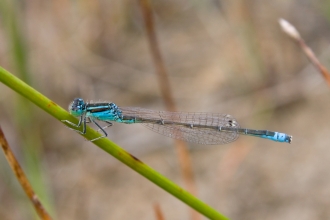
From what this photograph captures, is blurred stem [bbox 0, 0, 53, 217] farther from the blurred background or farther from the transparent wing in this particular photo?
the transparent wing

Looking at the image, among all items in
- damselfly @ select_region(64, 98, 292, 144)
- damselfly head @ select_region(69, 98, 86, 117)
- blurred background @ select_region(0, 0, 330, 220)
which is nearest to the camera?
damselfly head @ select_region(69, 98, 86, 117)

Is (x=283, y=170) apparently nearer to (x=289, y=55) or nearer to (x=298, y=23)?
(x=289, y=55)

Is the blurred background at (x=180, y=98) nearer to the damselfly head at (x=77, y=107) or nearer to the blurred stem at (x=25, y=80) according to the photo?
the blurred stem at (x=25, y=80)

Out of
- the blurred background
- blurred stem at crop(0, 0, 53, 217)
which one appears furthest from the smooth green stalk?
the blurred background

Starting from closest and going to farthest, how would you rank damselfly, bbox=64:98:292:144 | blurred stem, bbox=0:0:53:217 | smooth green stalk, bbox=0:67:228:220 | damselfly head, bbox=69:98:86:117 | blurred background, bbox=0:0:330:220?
1. smooth green stalk, bbox=0:67:228:220
2. damselfly head, bbox=69:98:86:117
3. blurred stem, bbox=0:0:53:217
4. damselfly, bbox=64:98:292:144
5. blurred background, bbox=0:0:330:220

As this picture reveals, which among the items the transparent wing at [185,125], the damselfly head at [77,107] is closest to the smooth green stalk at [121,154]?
the damselfly head at [77,107]

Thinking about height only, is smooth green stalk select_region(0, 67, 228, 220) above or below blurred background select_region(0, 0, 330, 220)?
below

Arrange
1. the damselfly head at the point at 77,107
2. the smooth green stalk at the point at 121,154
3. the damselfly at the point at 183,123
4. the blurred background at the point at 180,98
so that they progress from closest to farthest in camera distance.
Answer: the smooth green stalk at the point at 121,154 → the damselfly head at the point at 77,107 → the damselfly at the point at 183,123 → the blurred background at the point at 180,98
